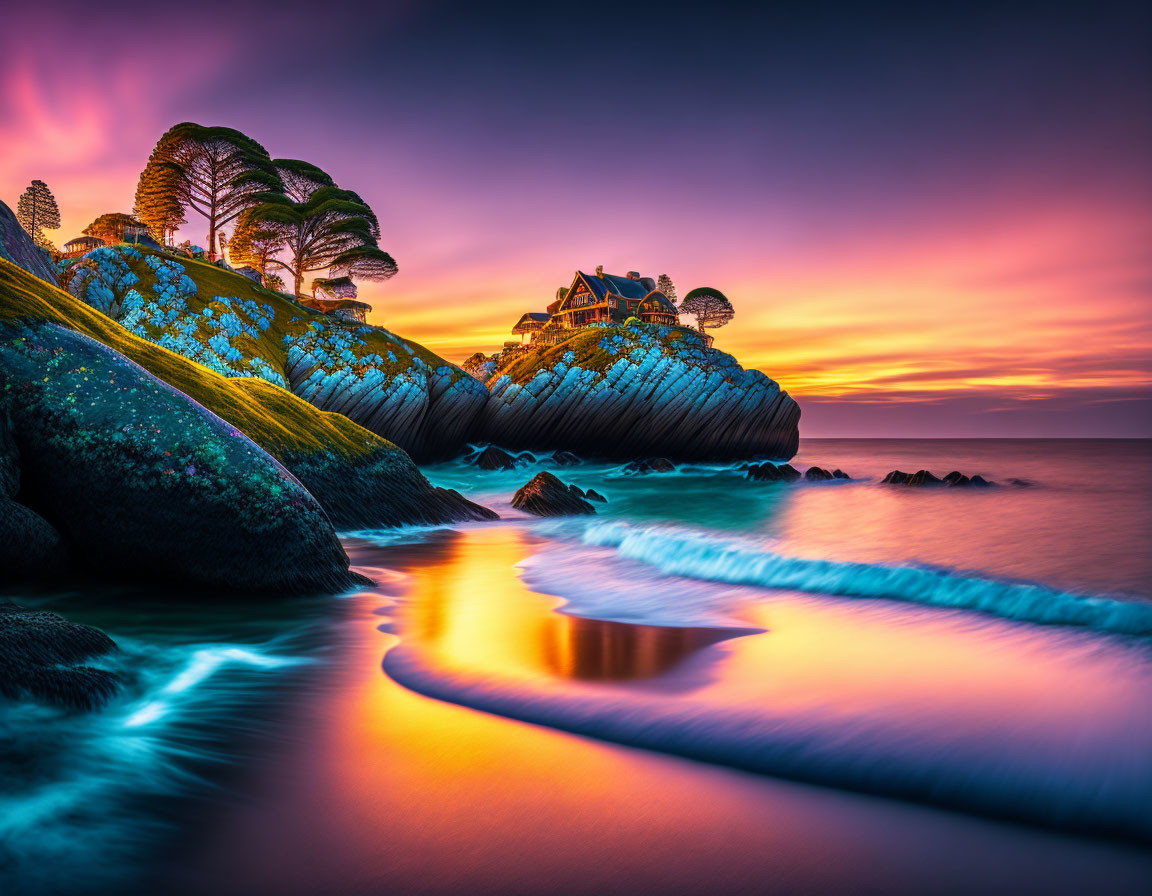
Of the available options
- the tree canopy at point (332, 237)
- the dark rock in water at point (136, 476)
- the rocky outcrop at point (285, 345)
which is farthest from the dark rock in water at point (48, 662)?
the tree canopy at point (332, 237)

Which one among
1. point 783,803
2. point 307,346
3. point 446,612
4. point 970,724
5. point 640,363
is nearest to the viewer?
point 783,803

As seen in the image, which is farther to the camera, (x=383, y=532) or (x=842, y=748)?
(x=383, y=532)

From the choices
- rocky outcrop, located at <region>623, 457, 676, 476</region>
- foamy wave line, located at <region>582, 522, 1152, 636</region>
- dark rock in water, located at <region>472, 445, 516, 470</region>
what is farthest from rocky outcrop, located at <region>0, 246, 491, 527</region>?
rocky outcrop, located at <region>623, 457, 676, 476</region>

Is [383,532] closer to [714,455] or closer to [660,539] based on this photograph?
[660,539]

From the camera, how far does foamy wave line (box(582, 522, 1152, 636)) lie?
17.4 feet

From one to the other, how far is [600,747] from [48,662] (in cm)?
251

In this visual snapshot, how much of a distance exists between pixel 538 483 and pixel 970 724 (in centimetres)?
1041

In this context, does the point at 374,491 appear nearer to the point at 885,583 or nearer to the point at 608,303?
the point at 885,583

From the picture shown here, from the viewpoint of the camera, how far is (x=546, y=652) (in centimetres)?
412

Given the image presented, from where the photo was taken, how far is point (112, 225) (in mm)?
37156

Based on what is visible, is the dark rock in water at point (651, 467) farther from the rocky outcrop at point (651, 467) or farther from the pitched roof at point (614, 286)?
the pitched roof at point (614, 286)

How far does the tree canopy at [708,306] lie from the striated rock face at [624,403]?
2917 cm

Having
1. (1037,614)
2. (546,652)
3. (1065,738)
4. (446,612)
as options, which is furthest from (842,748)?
(1037,614)

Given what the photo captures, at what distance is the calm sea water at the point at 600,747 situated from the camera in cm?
191
